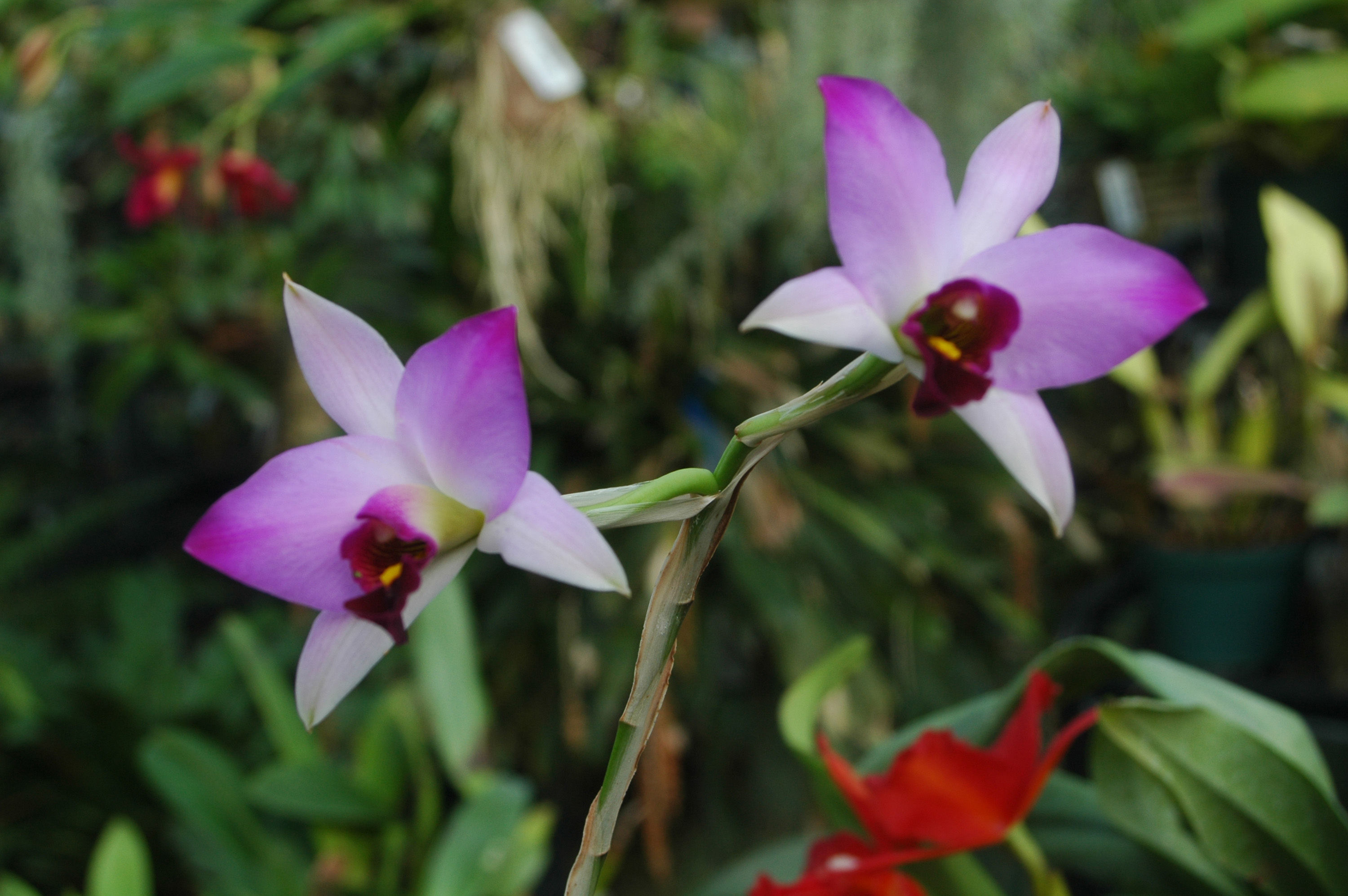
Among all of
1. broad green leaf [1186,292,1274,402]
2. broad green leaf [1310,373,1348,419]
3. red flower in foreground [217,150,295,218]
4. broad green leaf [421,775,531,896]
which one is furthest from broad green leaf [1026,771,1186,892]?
red flower in foreground [217,150,295,218]

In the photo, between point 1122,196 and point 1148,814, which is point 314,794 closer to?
point 1148,814

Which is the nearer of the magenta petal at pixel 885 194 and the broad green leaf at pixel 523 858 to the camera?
the magenta petal at pixel 885 194

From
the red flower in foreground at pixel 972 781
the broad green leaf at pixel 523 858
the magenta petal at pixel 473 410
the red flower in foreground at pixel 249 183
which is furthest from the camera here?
the red flower in foreground at pixel 249 183

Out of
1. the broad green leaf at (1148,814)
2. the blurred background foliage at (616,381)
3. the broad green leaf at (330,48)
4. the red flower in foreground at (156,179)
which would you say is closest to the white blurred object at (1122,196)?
the blurred background foliage at (616,381)

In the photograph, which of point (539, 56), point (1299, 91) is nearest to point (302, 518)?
point (539, 56)

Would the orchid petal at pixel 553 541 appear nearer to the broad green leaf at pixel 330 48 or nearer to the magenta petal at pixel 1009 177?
the magenta petal at pixel 1009 177

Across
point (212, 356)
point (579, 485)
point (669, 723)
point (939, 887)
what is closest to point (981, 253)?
point (939, 887)

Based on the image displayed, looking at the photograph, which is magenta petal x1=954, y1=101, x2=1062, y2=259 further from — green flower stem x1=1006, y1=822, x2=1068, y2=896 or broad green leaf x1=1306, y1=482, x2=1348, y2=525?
broad green leaf x1=1306, y1=482, x2=1348, y2=525

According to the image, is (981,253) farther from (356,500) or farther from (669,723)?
(669,723)
